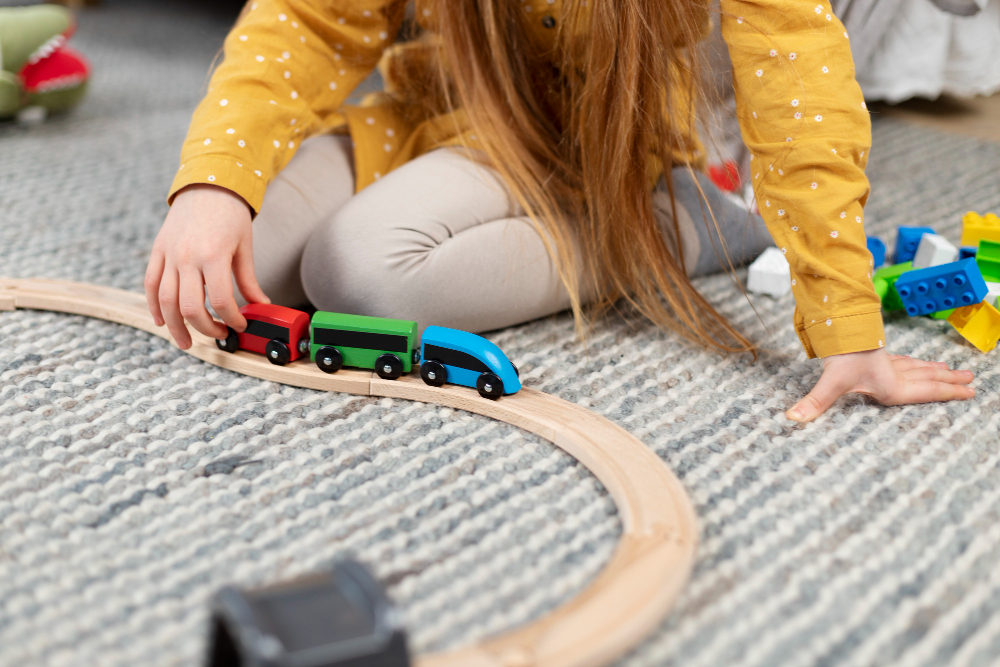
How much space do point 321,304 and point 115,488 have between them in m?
0.25

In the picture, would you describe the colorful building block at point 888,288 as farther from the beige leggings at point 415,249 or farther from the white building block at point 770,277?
A: the beige leggings at point 415,249

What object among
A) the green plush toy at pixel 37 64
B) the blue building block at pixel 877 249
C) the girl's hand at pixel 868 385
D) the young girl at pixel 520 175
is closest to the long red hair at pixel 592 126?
the young girl at pixel 520 175

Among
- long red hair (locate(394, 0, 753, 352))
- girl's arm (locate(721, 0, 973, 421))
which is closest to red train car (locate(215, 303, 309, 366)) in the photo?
long red hair (locate(394, 0, 753, 352))

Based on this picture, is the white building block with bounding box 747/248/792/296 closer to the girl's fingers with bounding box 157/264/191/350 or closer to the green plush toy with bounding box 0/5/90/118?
the girl's fingers with bounding box 157/264/191/350

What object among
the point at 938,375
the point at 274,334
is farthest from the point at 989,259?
the point at 274,334

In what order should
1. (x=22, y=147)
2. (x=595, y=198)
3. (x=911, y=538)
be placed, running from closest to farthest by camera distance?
1. (x=911, y=538)
2. (x=595, y=198)
3. (x=22, y=147)

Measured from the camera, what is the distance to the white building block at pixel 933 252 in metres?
0.75

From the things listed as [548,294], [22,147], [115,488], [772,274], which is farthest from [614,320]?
[22,147]

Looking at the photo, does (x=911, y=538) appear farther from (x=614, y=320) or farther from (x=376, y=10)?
(x=376, y=10)

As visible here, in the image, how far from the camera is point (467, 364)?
584 mm

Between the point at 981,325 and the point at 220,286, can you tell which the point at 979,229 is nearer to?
the point at 981,325

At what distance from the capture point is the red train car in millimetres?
615

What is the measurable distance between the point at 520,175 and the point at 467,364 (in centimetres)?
21

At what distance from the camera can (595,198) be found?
688 millimetres
